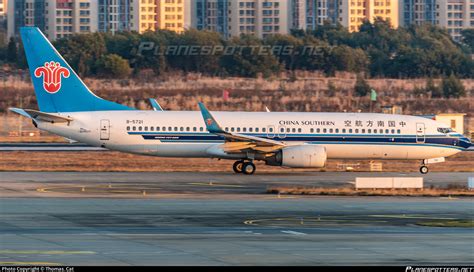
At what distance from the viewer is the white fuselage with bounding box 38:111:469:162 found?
5197 cm

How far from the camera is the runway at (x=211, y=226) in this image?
25094mm

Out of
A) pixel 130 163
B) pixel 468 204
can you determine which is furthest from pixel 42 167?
pixel 468 204

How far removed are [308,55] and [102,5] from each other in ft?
278

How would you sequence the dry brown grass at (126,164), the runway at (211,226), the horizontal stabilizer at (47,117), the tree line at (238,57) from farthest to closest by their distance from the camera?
1. the tree line at (238,57)
2. the dry brown grass at (126,164)
3. the horizontal stabilizer at (47,117)
4. the runway at (211,226)

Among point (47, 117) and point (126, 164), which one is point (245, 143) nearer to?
point (126, 164)

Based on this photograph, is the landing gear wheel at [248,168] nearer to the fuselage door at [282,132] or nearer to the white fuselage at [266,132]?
the white fuselage at [266,132]

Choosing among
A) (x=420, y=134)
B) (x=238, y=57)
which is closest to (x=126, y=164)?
(x=420, y=134)

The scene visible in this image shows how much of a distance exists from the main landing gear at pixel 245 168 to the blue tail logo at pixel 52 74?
955cm

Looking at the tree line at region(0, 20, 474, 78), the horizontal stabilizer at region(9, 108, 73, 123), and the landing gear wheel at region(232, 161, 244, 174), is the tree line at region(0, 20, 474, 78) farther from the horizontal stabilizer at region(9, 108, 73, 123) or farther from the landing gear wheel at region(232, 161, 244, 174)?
the horizontal stabilizer at region(9, 108, 73, 123)

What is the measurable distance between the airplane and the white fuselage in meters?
0.05

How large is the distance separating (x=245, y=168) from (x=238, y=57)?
6605cm

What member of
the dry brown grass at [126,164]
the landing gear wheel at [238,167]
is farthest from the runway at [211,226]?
the dry brown grass at [126,164]

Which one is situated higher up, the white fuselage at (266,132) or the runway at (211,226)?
the white fuselage at (266,132)

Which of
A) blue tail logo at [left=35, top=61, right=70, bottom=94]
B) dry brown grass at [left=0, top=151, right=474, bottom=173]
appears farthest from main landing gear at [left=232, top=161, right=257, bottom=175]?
blue tail logo at [left=35, top=61, right=70, bottom=94]
